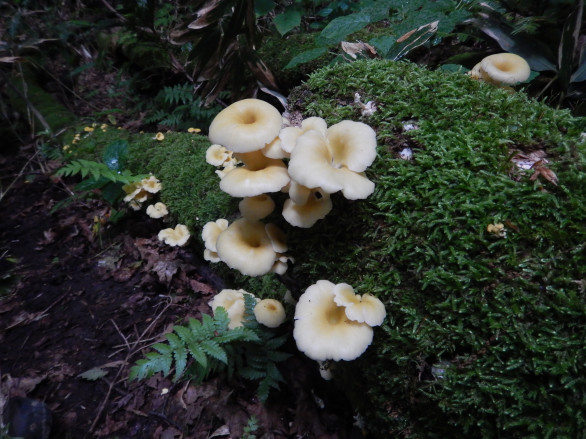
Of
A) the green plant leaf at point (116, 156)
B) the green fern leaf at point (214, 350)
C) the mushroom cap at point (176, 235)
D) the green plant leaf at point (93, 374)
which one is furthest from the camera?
the green plant leaf at point (116, 156)

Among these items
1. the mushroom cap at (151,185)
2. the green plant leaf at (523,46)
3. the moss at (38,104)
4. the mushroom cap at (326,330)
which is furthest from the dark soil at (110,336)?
the green plant leaf at (523,46)

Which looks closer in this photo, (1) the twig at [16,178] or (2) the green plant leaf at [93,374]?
(2) the green plant leaf at [93,374]

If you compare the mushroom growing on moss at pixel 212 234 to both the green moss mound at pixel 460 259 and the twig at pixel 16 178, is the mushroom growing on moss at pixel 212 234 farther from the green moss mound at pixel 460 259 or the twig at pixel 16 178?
the twig at pixel 16 178

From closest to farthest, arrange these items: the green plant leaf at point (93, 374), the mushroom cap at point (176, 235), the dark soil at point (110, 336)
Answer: the dark soil at point (110, 336) < the green plant leaf at point (93, 374) < the mushroom cap at point (176, 235)

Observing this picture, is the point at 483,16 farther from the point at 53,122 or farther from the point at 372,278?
the point at 53,122

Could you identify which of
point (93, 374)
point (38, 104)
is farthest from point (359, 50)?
point (38, 104)

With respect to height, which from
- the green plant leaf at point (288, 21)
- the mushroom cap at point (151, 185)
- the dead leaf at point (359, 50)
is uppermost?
the green plant leaf at point (288, 21)

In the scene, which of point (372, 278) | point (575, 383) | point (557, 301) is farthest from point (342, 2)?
point (575, 383)
